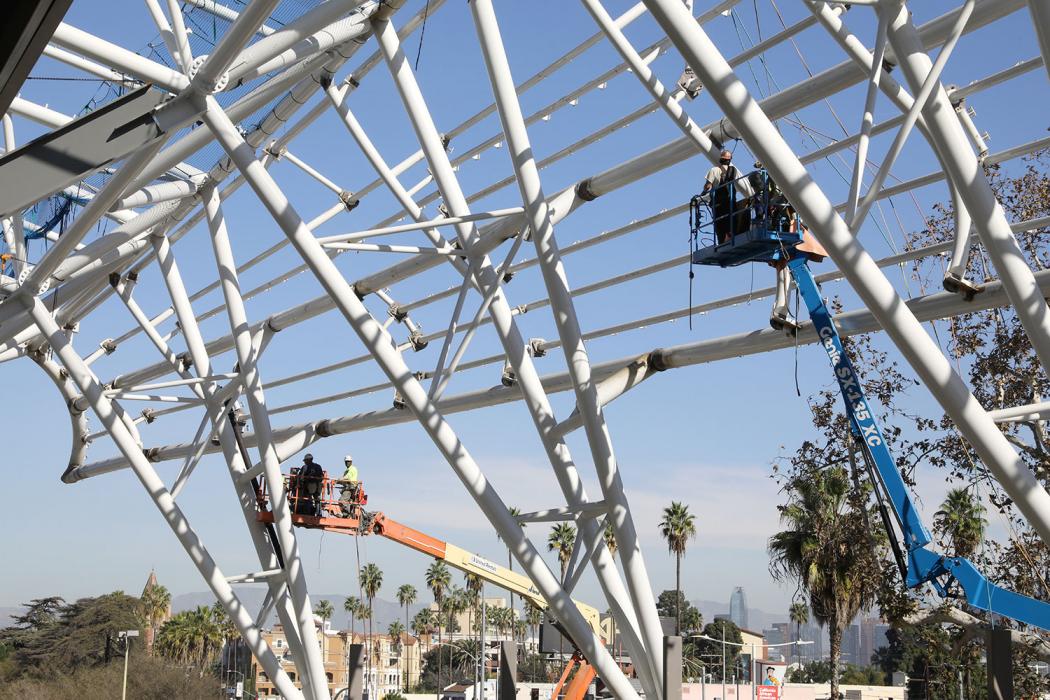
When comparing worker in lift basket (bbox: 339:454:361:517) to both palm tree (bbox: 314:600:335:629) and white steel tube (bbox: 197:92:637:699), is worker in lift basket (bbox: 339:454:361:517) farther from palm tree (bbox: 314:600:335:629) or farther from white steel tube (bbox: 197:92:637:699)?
palm tree (bbox: 314:600:335:629)

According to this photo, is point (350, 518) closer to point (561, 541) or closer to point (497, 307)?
point (497, 307)

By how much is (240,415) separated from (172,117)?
12.1m

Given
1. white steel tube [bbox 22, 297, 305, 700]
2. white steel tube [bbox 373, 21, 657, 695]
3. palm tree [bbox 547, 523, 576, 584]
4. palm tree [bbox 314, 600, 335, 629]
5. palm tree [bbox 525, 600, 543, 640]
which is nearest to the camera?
white steel tube [bbox 373, 21, 657, 695]

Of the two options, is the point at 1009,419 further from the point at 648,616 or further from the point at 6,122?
the point at 6,122

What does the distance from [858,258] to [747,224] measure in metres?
3.57

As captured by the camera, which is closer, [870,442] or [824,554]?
[870,442]

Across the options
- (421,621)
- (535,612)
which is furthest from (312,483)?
(421,621)

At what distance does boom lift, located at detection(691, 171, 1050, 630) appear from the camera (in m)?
10.8

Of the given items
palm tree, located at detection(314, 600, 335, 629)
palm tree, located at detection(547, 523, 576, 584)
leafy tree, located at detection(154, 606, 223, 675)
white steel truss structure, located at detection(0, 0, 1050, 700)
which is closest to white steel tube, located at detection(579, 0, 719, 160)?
white steel truss structure, located at detection(0, 0, 1050, 700)

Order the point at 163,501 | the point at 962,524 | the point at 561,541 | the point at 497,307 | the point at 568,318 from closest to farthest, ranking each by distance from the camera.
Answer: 1. the point at 568,318
2. the point at 497,307
3. the point at 163,501
4. the point at 962,524
5. the point at 561,541

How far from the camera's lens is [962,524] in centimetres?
2981

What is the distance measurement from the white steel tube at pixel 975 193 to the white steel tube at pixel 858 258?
1.6 inches

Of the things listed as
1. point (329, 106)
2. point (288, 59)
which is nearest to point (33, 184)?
point (288, 59)

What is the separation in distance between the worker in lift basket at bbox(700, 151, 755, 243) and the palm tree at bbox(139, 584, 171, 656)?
319 ft
